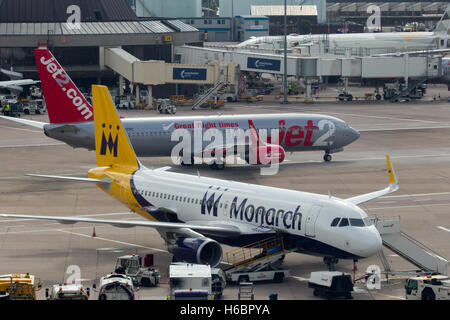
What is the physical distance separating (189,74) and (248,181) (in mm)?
60589

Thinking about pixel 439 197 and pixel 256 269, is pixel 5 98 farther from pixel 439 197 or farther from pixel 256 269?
pixel 256 269

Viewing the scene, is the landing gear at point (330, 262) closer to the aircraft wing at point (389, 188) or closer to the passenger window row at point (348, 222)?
the passenger window row at point (348, 222)

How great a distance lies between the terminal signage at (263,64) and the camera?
149 m

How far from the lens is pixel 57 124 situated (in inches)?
2975

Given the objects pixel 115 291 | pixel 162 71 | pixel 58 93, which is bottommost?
pixel 115 291

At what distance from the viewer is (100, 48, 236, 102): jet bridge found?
5094 inches

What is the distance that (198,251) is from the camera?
140ft

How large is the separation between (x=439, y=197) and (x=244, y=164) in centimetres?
2250

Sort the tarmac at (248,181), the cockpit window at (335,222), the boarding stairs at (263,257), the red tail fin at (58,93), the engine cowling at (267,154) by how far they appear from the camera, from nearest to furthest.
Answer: the cockpit window at (335,222), the boarding stairs at (263,257), the tarmac at (248,181), the red tail fin at (58,93), the engine cowling at (267,154)

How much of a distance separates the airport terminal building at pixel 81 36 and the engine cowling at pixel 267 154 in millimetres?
69415

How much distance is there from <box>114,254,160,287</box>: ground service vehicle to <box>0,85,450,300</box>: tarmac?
662 mm

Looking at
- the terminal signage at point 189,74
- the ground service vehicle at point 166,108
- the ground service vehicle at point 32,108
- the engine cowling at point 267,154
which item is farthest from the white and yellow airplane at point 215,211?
the terminal signage at point 189,74

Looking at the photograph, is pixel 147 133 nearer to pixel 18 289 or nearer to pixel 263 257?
pixel 263 257

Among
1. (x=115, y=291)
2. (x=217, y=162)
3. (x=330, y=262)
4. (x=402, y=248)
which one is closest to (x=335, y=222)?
(x=330, y=262)
